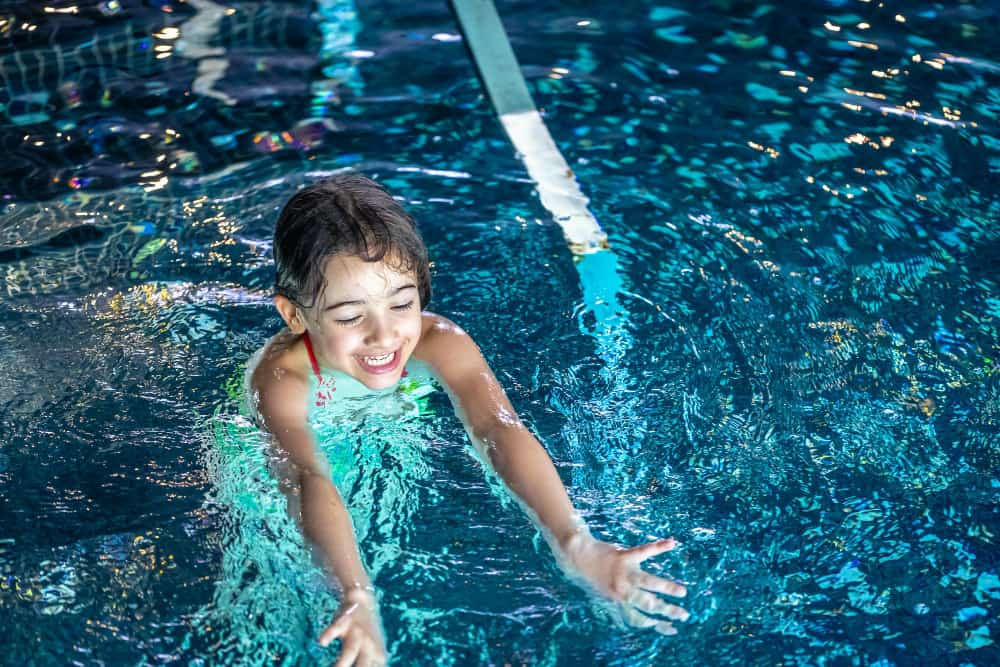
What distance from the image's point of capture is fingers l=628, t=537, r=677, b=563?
2288mm

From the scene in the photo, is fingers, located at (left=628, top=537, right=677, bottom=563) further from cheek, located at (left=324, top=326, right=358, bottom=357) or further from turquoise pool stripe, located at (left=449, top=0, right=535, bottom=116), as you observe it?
turquoise pool stripe, located at (left=449, top=0, right=535, bottom=116)

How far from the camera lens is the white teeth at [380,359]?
2.79m

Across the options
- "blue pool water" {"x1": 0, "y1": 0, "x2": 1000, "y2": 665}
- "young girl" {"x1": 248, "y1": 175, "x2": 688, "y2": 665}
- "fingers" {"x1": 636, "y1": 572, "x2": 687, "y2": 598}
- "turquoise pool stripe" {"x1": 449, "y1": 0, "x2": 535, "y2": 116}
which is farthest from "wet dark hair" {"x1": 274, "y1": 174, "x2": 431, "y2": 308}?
"turquoise pool stripe" {"x1": 449, "y1": 0, "x2": 535, "y2": 116}

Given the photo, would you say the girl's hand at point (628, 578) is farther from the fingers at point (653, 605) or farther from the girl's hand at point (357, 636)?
the girl's hand at point (357, 636)

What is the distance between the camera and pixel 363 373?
9.33ft

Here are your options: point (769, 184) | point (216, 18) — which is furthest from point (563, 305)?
point (216, 18)

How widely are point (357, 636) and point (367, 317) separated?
78 cm

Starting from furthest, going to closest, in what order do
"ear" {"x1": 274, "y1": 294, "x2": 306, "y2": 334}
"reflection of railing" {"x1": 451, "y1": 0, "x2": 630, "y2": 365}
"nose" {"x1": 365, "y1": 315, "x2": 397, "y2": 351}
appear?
"reflection of railing" {"x1": 451, "y1": 0, "x2": 630, "y2": 365}
"ear" {"x1": 274, "y1": 294, "x2": 306, "y2": 334}
"nose" {"x1": 365, "y1": 315, "x2": 397, "y2": 351}

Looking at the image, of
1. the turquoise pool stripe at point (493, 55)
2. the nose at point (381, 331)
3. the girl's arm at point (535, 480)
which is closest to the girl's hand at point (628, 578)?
the girl's arm at point (535, 480)

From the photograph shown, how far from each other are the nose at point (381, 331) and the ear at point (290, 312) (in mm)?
247

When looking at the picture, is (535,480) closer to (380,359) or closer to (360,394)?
(380,359)

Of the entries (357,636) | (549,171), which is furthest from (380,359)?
(549,171)

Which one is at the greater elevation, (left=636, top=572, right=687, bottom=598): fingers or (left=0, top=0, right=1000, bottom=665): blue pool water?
(left=636, top=572, right=687, bottom=598): fingers

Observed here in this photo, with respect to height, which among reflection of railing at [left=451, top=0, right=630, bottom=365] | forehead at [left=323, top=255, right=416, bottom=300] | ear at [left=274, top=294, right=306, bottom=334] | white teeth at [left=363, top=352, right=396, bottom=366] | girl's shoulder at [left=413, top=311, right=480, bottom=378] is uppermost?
forehead at [left=323, top=255, right=416, bottom=300]
